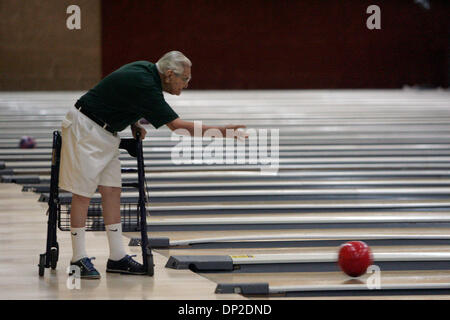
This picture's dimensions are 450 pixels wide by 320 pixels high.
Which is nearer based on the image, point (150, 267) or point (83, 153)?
point (83, 153)

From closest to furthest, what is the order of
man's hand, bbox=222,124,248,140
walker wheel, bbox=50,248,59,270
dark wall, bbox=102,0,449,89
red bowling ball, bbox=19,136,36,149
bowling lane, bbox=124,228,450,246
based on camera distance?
man's hand, bbox=222,124,248,140, walker wheel, bbox=50,248,59,270, bowling lane, bbox=124,228,450,246, red bowling ball, bbox=19,136,36,149, dark wall, bbox=102,0,449,89

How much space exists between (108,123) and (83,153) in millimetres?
162

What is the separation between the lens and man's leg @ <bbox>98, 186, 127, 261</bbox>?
3.45 m

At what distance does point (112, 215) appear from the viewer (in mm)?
3465

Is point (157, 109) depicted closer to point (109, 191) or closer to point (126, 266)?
point (109, 191)

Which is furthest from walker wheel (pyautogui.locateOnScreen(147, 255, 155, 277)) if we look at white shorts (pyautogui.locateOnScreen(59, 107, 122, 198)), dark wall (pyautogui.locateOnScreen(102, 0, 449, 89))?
dark wall (pyautogui.locateOnScreen(102, 0, 449, 89))

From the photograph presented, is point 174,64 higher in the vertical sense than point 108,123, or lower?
higher

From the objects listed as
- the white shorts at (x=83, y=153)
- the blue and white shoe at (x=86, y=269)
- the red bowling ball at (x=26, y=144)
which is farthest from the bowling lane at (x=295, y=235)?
the red bowling ball at (x=26, y=144)

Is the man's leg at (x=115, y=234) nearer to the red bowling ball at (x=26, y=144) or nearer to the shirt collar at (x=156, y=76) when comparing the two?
the shirt collar at (x=156, y=76)

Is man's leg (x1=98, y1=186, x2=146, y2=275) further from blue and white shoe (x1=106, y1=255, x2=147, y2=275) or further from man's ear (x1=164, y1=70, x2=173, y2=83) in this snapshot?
man's ear (x1=164, y1=70, x2=173, y2=83)

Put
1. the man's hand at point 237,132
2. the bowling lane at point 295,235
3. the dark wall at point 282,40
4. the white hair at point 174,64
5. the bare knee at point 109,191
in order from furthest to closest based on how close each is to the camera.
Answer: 1. the dark wall at point 282,40
2. the bowling lane at point 295,235
3. the bare knee at point 109,191
4. the white hair at point 174,64
5. the man's hand at point 237,132

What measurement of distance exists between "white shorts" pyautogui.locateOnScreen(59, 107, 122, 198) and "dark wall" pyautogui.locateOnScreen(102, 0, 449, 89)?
13245 mm

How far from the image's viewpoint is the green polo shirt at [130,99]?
3270 millimetres

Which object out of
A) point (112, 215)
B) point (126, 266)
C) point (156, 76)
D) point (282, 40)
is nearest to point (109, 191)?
point (112, 215)
